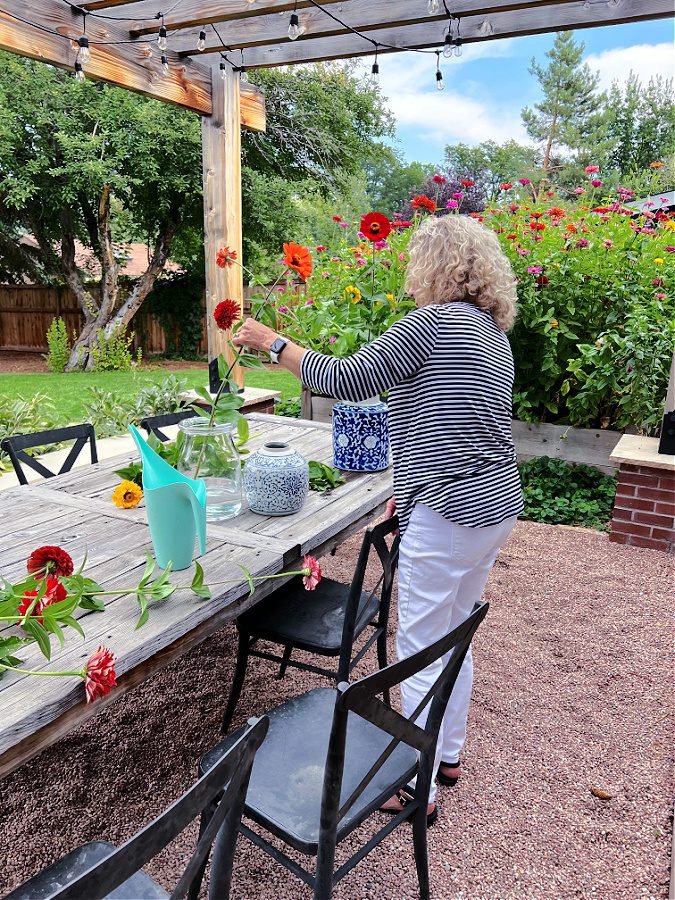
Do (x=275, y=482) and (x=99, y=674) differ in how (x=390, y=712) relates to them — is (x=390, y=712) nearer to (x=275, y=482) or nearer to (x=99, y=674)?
(x=99, y=674)

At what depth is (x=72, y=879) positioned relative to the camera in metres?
1.00

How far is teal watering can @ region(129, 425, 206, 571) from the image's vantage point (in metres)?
1.32

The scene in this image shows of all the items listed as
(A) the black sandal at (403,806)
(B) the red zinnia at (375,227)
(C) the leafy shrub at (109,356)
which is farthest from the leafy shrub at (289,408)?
(C) the leafy shrub at (109,356)

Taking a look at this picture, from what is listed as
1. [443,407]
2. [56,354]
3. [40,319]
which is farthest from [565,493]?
[40,319]

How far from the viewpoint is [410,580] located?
1.60 m

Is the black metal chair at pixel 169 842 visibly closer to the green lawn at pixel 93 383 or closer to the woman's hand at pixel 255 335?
the woman's hand at pixel 255 335

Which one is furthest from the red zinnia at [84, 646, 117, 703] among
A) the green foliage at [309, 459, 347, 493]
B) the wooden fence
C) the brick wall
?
the wooden fence

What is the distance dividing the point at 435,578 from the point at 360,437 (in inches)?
29.7

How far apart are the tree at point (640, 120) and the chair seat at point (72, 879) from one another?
32430 mm

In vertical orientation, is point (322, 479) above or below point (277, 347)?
below

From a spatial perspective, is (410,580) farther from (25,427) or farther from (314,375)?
(25,427)

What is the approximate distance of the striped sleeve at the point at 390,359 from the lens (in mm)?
1459

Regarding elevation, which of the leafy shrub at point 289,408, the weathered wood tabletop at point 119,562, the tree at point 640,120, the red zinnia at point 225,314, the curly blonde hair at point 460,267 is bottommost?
the leafy shrub at point 289,408

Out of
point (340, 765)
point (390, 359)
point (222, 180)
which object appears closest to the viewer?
point (340, 765)
